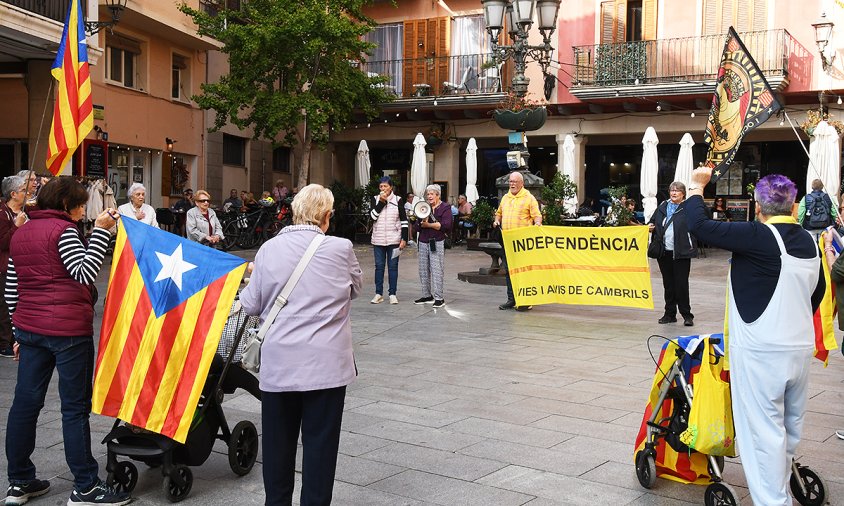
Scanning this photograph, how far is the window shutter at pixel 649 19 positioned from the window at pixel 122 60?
47.0ft

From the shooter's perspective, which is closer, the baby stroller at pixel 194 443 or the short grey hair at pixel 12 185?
the baby stroller at pixel 194 443

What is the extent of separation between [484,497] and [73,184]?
111 inches

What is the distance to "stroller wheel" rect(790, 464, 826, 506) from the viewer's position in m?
4.83

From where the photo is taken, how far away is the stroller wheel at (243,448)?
530 centimetres

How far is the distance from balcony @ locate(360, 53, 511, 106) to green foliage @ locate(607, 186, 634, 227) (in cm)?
699

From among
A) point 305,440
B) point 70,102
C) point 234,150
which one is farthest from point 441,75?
point 305,440

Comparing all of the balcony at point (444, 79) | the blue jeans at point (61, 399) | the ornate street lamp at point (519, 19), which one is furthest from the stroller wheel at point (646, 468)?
the balcony at point (444, 79)

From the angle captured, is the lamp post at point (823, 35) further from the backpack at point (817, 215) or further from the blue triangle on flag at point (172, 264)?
the blue triangle on flag at point (172, 264)

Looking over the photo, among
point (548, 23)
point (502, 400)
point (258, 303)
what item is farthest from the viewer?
point (548, 23)

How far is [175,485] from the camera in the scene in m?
4.93

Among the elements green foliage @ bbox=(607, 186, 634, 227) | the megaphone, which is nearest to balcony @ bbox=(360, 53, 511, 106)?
green foliage @ bbox=(607, 186, 634, 227)

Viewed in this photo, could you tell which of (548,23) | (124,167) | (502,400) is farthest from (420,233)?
(124,167)

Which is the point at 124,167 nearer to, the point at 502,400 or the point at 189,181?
the point at 189,181

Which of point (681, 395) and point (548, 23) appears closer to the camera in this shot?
point (681, 395)
